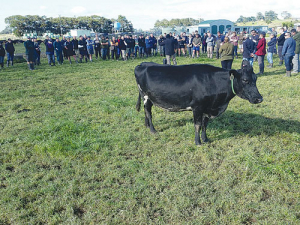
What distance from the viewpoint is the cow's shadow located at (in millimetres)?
5887

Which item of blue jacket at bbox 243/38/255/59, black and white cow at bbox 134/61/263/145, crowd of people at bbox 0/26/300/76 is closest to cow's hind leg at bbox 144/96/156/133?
black and white cow at bbox 134/61/263/145

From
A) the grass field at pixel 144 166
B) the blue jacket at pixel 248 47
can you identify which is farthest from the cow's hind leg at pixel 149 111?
the blue jacket at pixel 248 47

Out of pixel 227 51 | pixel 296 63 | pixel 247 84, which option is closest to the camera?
pixel 247 84

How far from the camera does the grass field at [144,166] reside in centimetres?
347

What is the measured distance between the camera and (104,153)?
5086 mm

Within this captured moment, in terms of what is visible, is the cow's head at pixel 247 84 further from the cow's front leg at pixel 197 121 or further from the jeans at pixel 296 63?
the jeans at pixel 296 63

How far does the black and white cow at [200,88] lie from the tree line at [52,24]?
97.2m

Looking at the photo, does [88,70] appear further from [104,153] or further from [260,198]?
[260,198]

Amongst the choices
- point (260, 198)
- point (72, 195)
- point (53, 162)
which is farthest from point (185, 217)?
point (53, 162)

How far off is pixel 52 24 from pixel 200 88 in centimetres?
10319

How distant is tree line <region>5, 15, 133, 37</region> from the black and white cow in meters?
97.2

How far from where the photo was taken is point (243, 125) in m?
6.34

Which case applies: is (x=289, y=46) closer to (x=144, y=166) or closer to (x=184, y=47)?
(x=144, y=166)

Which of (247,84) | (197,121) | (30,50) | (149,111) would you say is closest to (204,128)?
(197,121)
